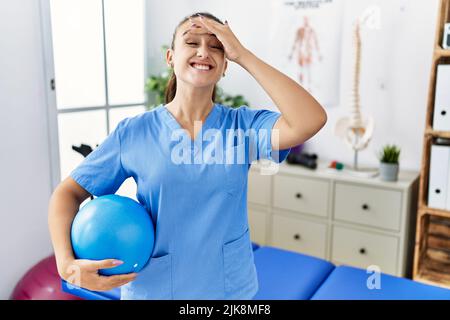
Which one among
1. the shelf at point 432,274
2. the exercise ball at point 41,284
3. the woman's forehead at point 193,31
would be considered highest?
the woman's forehead at point 193,31

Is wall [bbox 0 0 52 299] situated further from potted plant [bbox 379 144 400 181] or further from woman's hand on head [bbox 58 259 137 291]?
potted plant [bbox 379 144 400 181]

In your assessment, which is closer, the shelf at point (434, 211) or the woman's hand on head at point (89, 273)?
the woman's hand on head at point (89, 273)

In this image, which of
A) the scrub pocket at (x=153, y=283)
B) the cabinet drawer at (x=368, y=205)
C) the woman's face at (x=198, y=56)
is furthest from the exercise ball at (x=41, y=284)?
the cabinet drawer at (x=368, y=205)

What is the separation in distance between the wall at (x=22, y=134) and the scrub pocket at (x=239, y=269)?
0.31 m

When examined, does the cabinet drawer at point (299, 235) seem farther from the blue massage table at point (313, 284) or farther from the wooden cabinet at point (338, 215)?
the blue massage table at point (313, 284)

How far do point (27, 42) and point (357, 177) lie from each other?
122 cm

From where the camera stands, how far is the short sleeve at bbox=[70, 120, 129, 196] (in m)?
0.56

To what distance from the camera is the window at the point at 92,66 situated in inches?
24.4

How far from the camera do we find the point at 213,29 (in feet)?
1.52

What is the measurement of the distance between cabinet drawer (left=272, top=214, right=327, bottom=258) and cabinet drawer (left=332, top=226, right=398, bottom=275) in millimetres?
52

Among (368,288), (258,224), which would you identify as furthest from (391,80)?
(368,288)

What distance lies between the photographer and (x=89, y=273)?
487 mm
